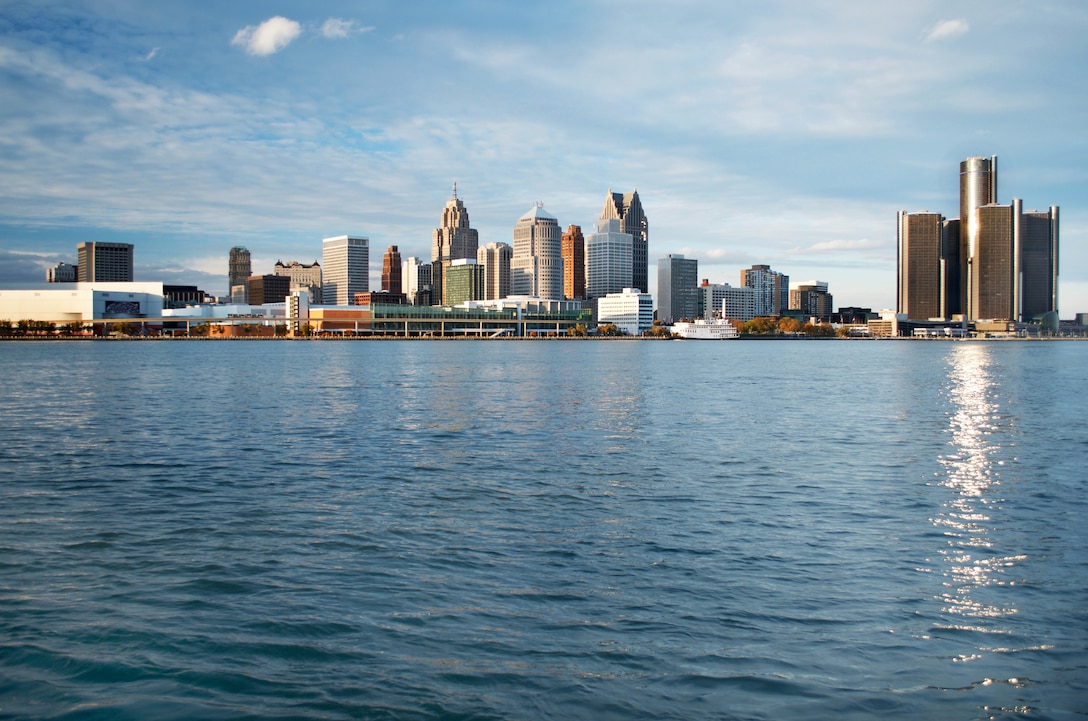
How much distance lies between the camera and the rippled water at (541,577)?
27.2 feet

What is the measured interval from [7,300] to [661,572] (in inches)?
8508

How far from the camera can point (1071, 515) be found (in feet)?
52.1

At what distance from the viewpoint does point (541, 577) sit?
460 inches

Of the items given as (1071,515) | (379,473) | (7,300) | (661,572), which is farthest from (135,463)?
(7,300)

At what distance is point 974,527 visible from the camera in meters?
14.9

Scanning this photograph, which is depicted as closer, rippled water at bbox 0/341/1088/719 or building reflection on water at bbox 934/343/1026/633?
rippled water at bbox 0/341/1088/719

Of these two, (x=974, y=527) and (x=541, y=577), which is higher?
(x=541, y=577)

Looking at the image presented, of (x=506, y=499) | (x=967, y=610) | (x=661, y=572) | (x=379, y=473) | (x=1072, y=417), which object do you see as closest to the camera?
(x=967, y=610)

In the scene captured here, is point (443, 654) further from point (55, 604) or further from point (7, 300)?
point (7, 300)

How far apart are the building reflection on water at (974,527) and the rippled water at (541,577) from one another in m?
0.07

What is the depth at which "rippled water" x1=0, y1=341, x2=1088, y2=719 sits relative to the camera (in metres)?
8.30

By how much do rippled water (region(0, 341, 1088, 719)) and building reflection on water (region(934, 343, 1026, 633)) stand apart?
0.07 m

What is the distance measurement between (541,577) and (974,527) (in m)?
8.28

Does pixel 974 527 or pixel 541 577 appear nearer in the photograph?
pixel 541 577
